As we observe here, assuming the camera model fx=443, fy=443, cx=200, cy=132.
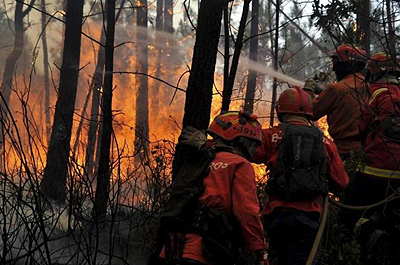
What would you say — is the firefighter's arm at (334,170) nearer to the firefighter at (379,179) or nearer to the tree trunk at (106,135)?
the firefighter at (379,179)

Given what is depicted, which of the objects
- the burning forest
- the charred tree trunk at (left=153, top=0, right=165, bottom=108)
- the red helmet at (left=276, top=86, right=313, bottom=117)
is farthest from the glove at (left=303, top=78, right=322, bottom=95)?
the charred tree trunk at (left=153, top=0, right=165, bottom=108)

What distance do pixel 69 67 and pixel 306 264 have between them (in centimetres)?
684

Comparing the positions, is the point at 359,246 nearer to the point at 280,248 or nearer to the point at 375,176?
the point at 375,176

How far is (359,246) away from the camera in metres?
4.33

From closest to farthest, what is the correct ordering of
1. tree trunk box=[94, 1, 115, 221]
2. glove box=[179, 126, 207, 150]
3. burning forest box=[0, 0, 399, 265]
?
glove box=[179, 126, 207, 150] → burning forest box=[0, 0, 399, 265] → tree trunk box=[94, 1, 115, 221]

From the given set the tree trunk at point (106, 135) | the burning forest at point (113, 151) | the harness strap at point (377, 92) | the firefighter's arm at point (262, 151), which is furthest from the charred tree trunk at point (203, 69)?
the tree trunk at point (106, 135)

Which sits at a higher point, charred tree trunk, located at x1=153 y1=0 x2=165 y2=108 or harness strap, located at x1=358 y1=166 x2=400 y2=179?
charred tree trunk, located at x1=153 y1=0 x2=165 y2=108

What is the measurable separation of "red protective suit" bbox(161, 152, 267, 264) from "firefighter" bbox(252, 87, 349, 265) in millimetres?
746

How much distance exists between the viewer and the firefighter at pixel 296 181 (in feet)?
11.6

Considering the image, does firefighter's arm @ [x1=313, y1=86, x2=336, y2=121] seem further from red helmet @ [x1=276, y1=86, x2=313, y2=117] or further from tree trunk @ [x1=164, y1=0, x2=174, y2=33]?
tree trunk @ [x1=164, y1=0, x2=174, y2=33]

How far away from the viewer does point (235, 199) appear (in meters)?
2.86

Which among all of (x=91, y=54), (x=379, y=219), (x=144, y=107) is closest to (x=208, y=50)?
(x=379, y=219)

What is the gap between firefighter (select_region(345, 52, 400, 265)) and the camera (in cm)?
397

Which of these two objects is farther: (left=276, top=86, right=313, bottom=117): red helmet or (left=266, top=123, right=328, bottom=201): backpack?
(left=276, top=86, right=313, bottom=117): red helmet
